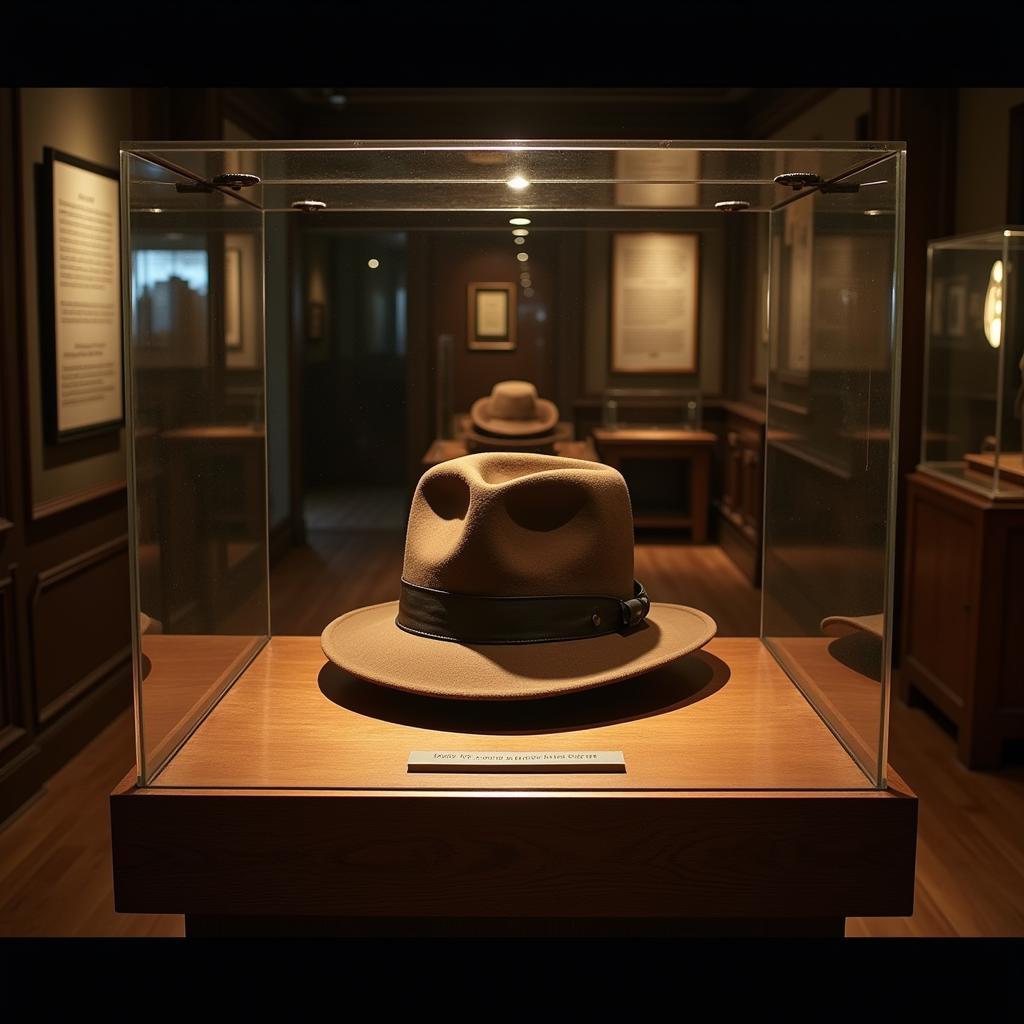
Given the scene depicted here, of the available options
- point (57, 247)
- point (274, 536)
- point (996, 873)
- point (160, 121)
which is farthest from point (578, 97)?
point (274, 536)

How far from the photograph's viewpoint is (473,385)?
1.61 metres

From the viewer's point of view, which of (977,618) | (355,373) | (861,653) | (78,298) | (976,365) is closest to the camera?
(861,653)

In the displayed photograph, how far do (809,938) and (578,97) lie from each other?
4945 millimetres

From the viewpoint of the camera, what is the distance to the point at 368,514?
1626mm

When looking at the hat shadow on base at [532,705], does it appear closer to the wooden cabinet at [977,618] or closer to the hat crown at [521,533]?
the hat crown at [521,533]

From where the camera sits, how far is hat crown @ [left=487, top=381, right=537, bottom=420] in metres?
1.62

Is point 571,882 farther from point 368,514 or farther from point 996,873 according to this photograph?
point 996,873

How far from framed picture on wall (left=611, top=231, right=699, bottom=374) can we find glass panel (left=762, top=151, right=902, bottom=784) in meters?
0.12

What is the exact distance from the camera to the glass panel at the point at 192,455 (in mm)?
1256

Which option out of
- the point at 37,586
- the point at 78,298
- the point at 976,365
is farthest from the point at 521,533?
the point at 976,365

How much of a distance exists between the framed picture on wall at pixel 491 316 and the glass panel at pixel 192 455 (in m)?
0.28

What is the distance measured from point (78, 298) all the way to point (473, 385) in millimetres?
2433

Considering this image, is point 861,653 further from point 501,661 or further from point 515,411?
point 515,411

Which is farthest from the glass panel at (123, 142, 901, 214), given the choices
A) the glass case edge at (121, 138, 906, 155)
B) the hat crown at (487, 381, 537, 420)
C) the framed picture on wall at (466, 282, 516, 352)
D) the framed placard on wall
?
the framed placard on wall
